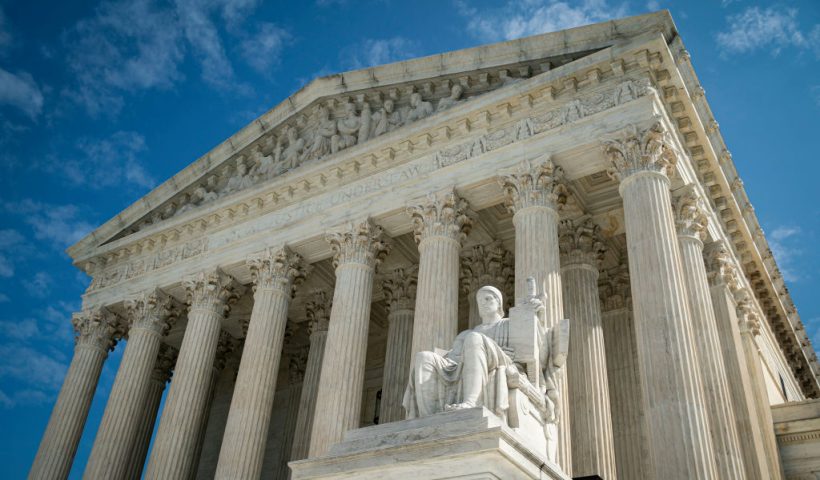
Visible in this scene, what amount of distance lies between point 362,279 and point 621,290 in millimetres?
8181

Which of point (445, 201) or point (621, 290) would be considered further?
point (621, 290)

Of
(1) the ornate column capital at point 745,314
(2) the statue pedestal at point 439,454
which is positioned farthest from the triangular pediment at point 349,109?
(2) the statue pedestal at point 439,454

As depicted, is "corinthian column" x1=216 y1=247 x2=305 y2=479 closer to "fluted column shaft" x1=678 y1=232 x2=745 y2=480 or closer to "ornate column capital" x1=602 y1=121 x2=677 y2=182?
"ornate column capital" x1=602 y1=121 x2=677 y2=182

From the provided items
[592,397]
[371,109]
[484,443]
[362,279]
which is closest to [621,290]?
[592,397]

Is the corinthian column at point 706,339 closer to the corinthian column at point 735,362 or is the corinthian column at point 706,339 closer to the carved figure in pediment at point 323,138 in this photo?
the corinthian column at point 735,362

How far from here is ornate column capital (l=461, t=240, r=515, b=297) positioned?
73.7ft

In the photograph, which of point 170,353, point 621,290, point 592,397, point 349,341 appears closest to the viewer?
point 592,397

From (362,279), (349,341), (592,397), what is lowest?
(592,397)

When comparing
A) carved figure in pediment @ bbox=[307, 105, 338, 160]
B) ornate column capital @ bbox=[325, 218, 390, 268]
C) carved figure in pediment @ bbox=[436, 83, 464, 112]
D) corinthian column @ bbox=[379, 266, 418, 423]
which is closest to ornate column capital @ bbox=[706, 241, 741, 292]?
carved figure in pediment @ bbox=[436, 83, 464, 112]

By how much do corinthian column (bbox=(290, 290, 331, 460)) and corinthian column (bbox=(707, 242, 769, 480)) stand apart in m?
12.3

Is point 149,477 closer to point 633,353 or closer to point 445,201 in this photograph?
point 445,201

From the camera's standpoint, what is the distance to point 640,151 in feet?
55.9

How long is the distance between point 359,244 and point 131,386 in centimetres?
950

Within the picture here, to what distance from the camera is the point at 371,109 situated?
24109 mm
